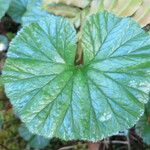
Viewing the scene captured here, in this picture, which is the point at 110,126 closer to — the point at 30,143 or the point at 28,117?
the point at 28,117

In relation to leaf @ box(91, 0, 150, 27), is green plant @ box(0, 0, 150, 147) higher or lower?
lower

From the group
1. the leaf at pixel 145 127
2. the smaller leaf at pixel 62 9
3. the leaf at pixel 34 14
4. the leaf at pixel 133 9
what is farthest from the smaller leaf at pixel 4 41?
the leaf at pixel 145 127

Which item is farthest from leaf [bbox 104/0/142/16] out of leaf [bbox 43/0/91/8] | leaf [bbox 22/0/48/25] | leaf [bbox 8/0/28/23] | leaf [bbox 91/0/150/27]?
leaf [bbox 8/0/28/23]

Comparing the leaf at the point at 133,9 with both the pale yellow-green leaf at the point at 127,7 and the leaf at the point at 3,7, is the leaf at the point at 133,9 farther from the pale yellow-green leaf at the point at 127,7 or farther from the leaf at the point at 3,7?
the leaf at the point at 3,7

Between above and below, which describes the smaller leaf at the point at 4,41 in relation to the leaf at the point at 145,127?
above

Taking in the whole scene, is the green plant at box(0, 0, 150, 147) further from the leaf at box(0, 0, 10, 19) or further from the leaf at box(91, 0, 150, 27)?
the leaf at box(0, 0, 10, 19)

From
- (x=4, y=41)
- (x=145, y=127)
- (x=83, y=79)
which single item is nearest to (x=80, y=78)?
(x=83, y=79)

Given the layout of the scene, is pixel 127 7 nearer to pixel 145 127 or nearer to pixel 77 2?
pixel 77 2
